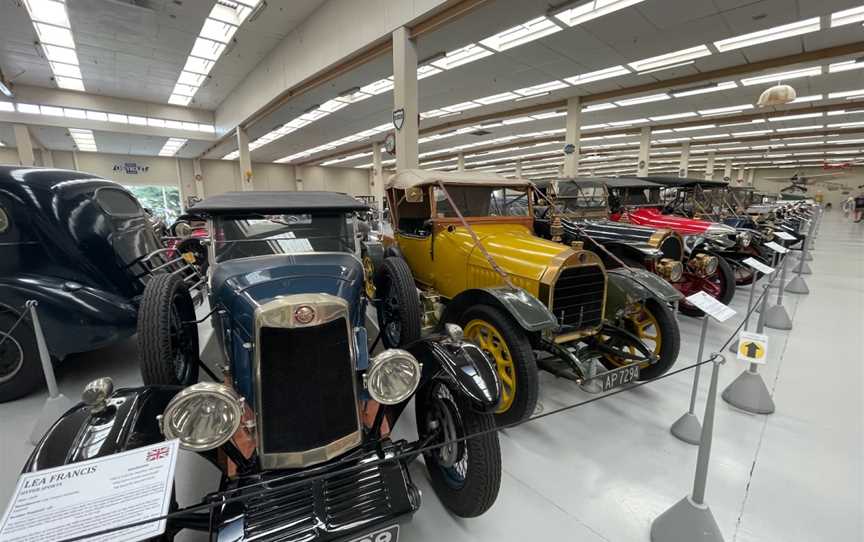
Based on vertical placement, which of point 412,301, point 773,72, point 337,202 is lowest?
point 412,301

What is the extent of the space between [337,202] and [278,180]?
87.8ft

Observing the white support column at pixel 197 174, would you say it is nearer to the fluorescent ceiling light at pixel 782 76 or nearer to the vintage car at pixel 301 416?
the vintage car at pixel 301 416

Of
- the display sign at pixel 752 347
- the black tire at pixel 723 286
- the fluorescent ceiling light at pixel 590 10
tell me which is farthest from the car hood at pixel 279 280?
the fluorescent ceiling light at pixel 590 10

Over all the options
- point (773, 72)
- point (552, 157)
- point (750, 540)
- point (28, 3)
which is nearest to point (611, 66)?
point (773, 72)

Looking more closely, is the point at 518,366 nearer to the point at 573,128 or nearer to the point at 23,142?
the point at 573,128

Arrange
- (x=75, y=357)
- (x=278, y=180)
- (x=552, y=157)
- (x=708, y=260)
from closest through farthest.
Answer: (x=75, y=357) < (x=708, y=260) < (x=552, y=157) < (x=278, y=180)

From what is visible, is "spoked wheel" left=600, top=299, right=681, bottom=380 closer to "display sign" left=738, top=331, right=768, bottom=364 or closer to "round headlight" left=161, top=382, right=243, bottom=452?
"display sign" left=738, top=331, right=768, bottom=364

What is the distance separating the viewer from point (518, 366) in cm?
240

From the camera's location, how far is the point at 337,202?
273 centimetres

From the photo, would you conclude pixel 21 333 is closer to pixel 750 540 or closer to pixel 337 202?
pixel 337 202

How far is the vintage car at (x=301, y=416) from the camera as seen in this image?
4.34 ft

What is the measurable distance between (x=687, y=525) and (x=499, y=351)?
135cm

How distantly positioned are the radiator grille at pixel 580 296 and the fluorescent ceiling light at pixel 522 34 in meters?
5.84

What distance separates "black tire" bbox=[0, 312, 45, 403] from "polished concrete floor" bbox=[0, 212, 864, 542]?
0.39 feet
